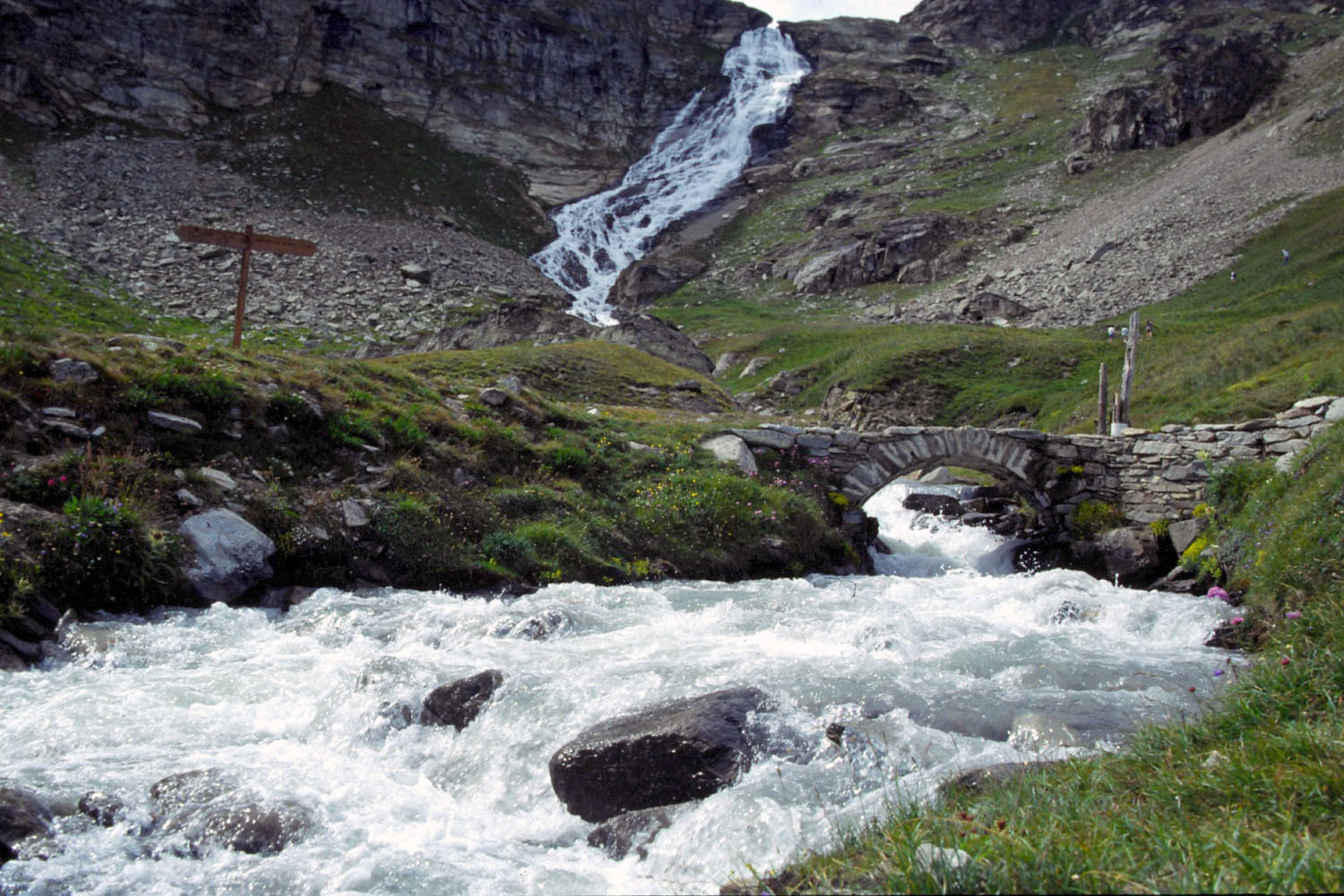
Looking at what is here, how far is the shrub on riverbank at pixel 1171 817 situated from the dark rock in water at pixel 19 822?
4.28m

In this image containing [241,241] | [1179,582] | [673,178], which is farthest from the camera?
[673,178]

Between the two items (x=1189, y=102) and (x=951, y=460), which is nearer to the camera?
(x=951, y=460)

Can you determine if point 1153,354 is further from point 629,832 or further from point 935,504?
point 629,832

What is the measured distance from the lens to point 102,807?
532 cm

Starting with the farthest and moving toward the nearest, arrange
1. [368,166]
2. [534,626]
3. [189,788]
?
[368,166]
[534,626]
[189,788]

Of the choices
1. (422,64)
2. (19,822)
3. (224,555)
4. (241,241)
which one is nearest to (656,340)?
(241,241)

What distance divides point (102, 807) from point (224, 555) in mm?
5310

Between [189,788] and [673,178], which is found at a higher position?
[673,178]

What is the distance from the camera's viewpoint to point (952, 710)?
7.28 metres

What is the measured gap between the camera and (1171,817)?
351 cm

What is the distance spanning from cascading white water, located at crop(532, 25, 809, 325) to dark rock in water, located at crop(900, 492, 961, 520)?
4424cm

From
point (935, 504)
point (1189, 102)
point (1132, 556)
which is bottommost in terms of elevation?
point (935, 504)

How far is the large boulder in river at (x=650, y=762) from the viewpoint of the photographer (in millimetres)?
5730

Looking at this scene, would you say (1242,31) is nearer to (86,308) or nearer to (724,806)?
(86,308)
